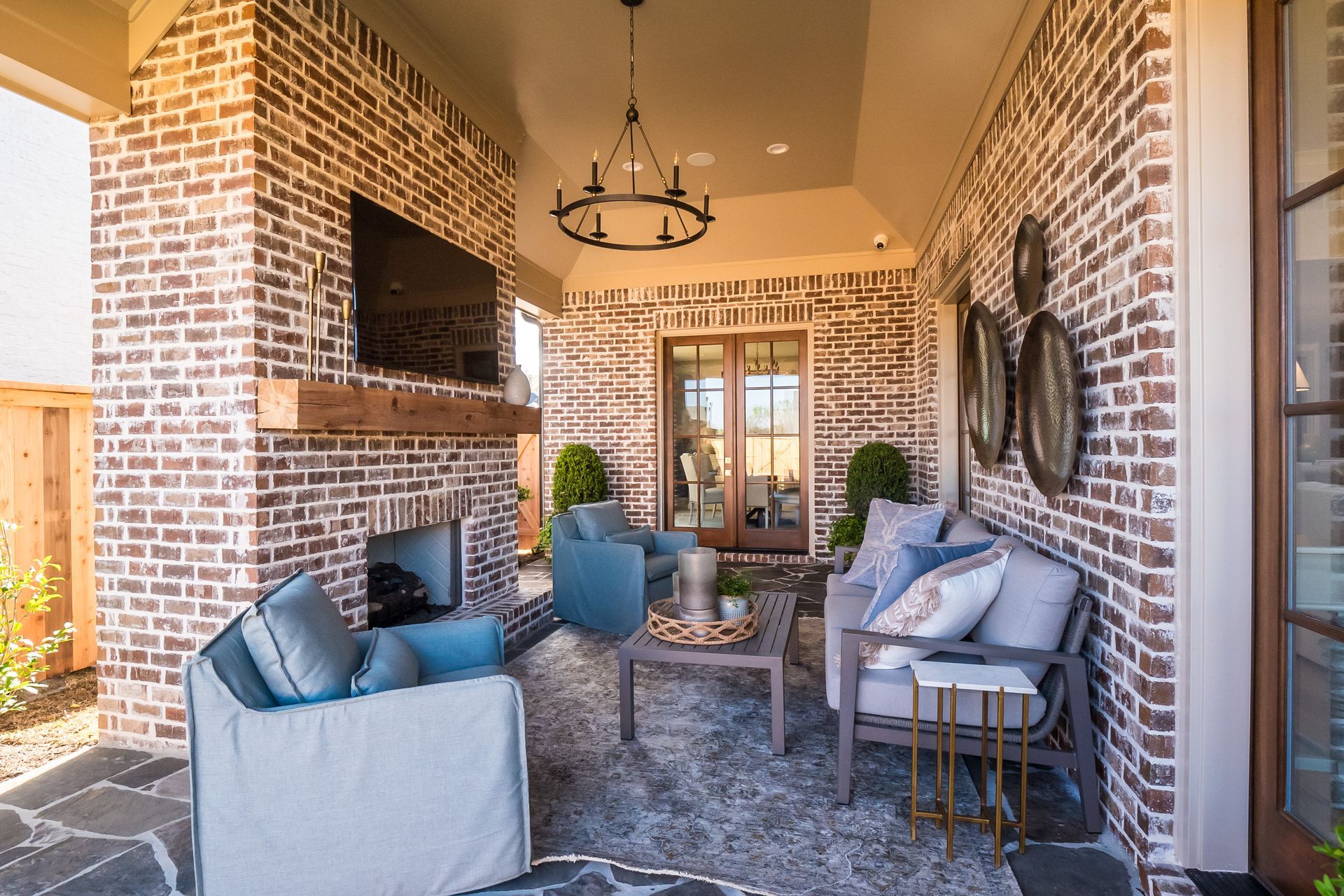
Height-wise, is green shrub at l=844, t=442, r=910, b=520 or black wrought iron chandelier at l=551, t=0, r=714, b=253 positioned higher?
black wrought iron chandelier at l=551, t=0, r=714, b=253

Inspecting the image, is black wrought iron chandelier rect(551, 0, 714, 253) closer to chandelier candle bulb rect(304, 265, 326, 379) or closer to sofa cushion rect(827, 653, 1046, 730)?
chandelier candle bulb rect(304, 265, 326, 379)

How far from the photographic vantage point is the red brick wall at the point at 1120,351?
183cm

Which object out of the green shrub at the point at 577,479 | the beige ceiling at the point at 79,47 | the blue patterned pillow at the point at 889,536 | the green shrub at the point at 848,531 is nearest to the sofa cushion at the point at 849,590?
the blue patterned pillow at the point at 889,536

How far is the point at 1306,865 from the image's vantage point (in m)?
1.57

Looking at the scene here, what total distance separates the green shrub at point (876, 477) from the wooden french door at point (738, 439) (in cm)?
83

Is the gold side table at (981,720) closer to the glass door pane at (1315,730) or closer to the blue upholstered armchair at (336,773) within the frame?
the glass door pane at (1315,730)

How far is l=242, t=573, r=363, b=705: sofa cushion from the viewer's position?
1.78 m

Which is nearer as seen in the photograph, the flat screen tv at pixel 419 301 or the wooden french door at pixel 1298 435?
the wooden french door at pixel 1298 435

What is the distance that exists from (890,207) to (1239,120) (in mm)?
4273

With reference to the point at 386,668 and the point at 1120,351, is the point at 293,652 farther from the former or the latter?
the point at 1120,351

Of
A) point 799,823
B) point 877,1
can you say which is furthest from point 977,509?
point 877,1

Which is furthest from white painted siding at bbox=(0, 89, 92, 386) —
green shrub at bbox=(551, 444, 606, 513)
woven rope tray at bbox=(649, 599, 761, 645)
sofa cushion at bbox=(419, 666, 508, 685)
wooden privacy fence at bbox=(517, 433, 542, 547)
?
wooden privacy fence at bbox=(517, 433, 542, 547)

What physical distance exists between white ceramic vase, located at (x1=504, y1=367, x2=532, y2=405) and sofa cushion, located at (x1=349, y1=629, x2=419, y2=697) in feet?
6.96

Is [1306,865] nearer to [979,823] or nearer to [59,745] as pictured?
[979,823]
